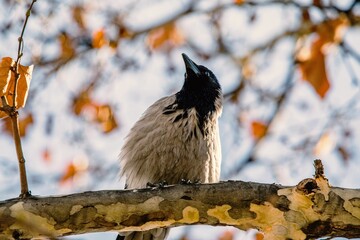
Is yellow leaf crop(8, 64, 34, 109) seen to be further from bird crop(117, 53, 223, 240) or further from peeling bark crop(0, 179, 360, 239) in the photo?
bird crop(117, 53, 223, 240)

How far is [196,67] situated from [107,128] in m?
1.52

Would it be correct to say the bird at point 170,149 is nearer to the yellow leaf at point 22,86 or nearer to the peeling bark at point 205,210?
the peeling bark at point 205,210

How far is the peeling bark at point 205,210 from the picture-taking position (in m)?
3.15

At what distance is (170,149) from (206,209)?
1.53 metres

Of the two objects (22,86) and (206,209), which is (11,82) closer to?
(22,86)

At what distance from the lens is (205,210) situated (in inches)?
129

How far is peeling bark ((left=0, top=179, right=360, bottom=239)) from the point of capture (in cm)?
315

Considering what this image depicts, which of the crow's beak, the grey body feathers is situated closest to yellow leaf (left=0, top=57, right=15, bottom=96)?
the grey body feathers

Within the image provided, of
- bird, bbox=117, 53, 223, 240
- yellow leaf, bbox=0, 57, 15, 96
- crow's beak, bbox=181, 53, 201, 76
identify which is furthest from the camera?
crow's beak, bbox=181, 53, 201, 76

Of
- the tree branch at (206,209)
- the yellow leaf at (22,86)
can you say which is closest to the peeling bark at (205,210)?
the tree branch at (206,209)

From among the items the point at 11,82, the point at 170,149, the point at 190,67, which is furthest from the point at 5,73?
the point at 190,67

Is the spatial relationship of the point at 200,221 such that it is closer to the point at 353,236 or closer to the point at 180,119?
the point at 353,236

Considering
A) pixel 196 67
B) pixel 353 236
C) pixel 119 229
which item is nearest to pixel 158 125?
pixel 196 67

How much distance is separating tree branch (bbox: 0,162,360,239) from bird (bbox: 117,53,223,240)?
4.74 ft
